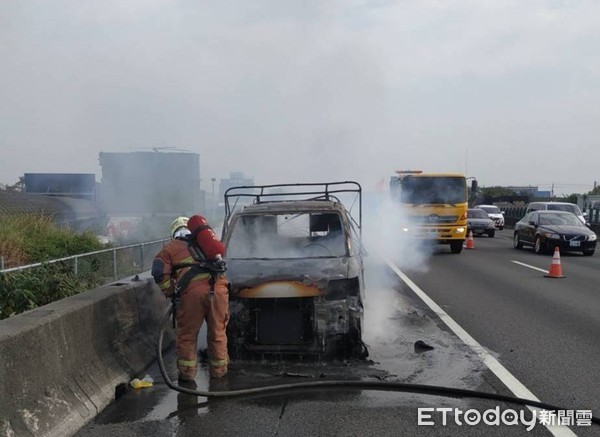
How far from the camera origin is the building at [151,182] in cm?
2009

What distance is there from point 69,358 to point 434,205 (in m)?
15.6

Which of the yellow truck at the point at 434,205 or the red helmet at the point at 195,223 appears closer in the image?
the red helmet at the point at 195,223

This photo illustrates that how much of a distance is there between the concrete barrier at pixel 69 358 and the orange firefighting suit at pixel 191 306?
586mm

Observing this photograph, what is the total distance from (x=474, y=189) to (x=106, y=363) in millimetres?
17532

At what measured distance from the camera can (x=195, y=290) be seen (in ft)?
17.6

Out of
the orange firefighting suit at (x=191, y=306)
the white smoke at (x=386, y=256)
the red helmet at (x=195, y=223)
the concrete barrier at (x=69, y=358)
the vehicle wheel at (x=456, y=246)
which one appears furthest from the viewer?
the vehicle wheel at (x=456, y=246)

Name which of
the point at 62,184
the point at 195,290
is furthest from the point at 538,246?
the point at 62,184

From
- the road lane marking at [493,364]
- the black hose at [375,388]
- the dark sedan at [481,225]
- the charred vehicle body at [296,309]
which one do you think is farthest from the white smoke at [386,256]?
the dark sedan at [481,225]

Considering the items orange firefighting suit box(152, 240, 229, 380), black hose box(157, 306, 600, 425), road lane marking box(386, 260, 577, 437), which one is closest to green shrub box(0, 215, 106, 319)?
orange firefighting suit box(152, 240, 229, 380)

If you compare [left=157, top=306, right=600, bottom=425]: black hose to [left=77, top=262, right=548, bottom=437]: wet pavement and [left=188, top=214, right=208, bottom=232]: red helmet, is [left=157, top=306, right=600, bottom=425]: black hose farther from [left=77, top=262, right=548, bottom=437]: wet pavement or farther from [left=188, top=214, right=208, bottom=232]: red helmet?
[left=188, top=214, right=208, bottom=232]: red helmet

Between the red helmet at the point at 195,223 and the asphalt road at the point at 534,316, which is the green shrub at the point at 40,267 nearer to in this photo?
the red helmet at the point at 195,223

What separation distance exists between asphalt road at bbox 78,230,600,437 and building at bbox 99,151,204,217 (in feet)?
39.3

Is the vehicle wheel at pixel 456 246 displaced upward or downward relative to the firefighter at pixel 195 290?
downward

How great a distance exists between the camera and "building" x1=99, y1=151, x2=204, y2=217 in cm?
2009
